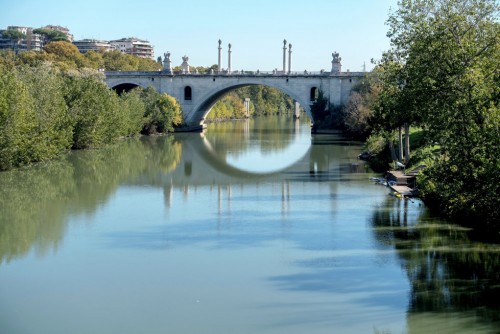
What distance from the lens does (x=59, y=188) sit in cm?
2652

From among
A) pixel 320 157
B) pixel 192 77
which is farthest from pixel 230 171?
pixel 192 77

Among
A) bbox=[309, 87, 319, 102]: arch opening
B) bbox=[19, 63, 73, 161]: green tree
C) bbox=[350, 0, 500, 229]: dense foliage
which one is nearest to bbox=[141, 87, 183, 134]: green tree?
bbox=[309, 87, 319, 102]: arch opening

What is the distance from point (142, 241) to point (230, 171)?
16333 millimetres

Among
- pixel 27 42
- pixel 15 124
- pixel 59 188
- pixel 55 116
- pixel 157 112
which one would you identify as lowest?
pixel 59 188

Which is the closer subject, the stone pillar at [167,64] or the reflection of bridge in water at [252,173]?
the reflection of bridge in water at [252,173]

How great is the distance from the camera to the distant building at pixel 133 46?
487 ft

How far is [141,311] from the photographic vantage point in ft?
42.0

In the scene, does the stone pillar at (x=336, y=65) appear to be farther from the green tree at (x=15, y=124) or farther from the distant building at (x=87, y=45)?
the distant building at (x=87, y=45)

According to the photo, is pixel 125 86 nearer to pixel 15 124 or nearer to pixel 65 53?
pixel 65 53

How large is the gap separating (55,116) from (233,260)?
20992mm

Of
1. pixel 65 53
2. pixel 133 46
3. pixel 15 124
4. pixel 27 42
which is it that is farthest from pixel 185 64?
pixel 133 46

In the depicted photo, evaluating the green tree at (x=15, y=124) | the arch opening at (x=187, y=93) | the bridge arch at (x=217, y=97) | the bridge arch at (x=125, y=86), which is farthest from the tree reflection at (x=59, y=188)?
the bridge arch at (x=125, y=86)

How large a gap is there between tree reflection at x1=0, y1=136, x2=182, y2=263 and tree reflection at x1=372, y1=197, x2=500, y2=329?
8.13m

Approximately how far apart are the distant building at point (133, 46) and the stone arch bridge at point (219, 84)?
270ft
